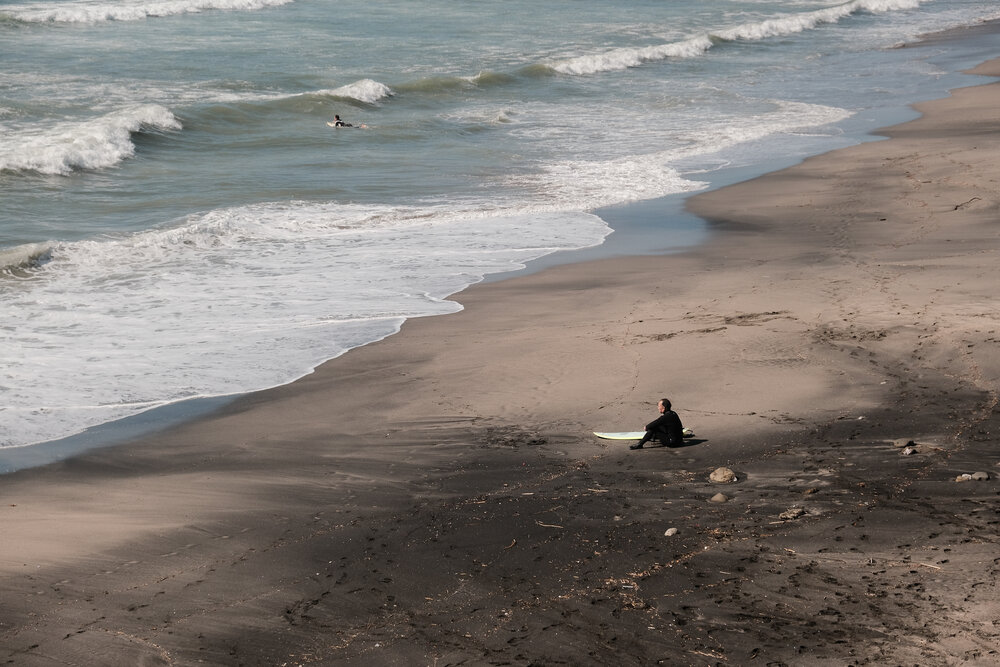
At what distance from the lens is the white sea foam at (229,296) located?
11.3 meters

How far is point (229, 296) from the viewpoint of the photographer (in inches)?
569

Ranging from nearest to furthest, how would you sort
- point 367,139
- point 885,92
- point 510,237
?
1. point 510,237
2. point 367,139
3. point 885,92

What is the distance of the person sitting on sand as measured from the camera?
9.21 metres

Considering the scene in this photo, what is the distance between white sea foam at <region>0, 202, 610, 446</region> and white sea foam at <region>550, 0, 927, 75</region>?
2150 centimetres

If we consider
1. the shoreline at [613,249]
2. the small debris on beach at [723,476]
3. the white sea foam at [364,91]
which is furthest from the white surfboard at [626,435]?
the white sea foam at [364,91]

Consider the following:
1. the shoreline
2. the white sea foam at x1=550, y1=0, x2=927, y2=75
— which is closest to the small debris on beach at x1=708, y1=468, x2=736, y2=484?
the shoreline

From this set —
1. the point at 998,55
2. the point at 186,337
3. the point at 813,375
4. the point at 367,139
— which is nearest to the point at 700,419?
the point at 813,375

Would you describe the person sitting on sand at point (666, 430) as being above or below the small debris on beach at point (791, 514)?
above

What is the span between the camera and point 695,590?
272 inches

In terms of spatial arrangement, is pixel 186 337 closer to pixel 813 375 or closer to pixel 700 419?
pixel 700 419

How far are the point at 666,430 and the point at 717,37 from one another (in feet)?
136

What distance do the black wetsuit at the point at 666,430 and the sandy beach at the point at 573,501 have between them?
0.36 ft

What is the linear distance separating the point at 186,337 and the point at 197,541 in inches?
204

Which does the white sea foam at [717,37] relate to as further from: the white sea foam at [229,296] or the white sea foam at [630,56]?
the white sea foam at [229,296]
